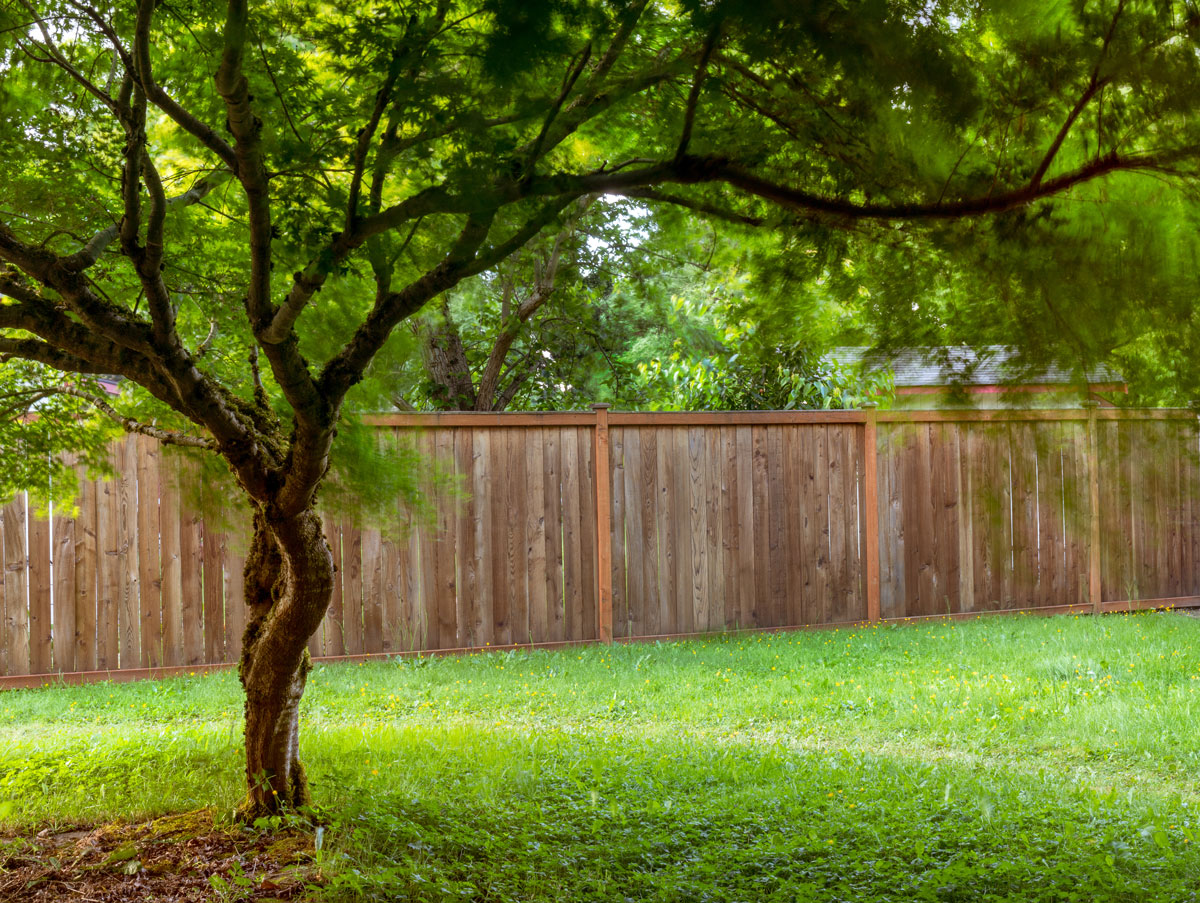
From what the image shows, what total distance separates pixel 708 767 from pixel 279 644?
1784 millimetres

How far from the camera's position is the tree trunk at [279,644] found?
3.30 m

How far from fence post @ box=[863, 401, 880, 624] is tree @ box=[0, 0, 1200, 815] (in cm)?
480

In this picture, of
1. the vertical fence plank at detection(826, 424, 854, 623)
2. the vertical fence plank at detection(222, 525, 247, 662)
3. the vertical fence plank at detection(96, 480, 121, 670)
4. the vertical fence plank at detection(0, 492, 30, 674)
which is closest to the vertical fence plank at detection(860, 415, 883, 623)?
the vertical fence plank at detection(826, 424, 854, 623)

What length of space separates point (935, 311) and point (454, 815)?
90.4 inches

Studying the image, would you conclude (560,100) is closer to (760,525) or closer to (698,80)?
(698,80)

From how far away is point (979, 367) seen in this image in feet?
8.84

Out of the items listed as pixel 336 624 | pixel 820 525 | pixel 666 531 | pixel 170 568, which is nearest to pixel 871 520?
pixel 820 525

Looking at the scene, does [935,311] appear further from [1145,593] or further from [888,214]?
[1145,593]

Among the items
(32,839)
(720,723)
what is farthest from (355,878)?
(720,723)

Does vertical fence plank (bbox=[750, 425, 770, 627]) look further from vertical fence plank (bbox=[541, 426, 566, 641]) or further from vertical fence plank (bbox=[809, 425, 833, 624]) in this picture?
vertical fence plank (bbox=[541, 426, 566, 641])

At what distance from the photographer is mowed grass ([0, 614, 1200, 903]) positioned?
303 cm

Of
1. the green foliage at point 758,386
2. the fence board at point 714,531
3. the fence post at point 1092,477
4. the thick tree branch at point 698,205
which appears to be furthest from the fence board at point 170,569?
the fence post at point 1092,477

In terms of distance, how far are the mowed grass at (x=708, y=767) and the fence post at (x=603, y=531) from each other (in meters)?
0.34

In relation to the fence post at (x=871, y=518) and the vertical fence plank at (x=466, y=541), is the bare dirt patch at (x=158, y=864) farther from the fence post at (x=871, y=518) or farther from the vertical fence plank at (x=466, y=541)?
the fence post at (x=871, y=518)
